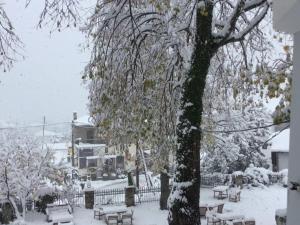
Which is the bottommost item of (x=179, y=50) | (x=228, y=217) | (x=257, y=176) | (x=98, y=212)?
(x=98, y=212)

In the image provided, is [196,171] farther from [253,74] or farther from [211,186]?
[211,186]

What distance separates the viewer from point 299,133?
378cm

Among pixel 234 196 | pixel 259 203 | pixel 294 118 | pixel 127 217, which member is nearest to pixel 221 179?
pixel 234 196

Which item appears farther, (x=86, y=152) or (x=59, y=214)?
(x=86, y=152)

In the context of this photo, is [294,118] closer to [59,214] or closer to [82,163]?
[59,214]

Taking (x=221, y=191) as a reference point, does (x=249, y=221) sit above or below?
below

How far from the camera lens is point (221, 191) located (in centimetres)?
2583

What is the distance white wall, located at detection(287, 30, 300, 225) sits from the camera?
12.4 ft

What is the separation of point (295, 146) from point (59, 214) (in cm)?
1887

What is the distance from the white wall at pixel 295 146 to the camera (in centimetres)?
377

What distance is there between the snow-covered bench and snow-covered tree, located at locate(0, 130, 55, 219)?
1.14 m

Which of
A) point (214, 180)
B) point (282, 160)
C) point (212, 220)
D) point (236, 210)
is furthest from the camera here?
point (282, 160)

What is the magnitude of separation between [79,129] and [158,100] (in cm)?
4432

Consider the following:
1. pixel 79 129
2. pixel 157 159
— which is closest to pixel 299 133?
pixel 157 159
